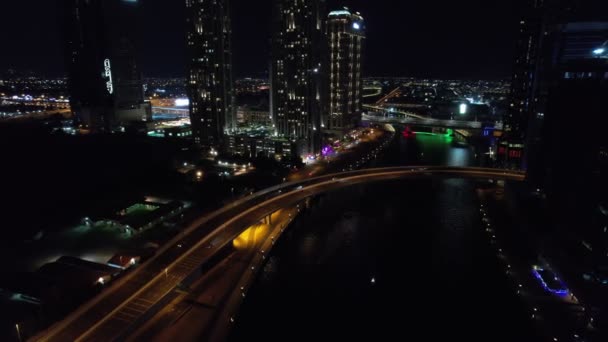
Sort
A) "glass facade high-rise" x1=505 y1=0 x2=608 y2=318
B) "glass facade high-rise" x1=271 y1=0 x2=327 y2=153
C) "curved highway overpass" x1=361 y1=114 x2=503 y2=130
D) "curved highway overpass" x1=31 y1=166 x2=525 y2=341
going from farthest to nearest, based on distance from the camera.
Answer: "curved highway overpass" x1=361 y1=114 x2=503 y2=130 < "glass facade high-rise" x1=271 y1=0 x2=327 y2=153 < "glass facade high-rise" x1=505 y1=0 x2=608 y2=318 < "curved highway overpass" x1=31 y1=166 x2=525 y2=341

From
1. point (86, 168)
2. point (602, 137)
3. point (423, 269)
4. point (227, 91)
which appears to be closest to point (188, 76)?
point (227, 91)

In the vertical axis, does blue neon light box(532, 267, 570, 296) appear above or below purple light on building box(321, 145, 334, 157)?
below

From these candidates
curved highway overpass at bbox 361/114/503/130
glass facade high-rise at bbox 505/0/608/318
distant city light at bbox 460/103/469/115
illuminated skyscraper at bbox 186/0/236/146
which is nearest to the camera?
glass facade high-rise at bbox 505/0/608/318

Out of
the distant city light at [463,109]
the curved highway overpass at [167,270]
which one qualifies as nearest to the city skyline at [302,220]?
the curved highway overpass at [167,270]

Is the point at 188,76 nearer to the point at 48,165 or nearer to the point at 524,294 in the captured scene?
the point at 48,165

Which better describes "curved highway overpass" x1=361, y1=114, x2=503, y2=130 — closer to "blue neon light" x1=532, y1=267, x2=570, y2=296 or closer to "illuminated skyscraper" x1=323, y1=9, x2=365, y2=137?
"illuminated skyscraper" x1=323, y1=9, x2=365, y2=137

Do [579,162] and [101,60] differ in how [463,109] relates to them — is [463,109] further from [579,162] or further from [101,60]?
[101,60]

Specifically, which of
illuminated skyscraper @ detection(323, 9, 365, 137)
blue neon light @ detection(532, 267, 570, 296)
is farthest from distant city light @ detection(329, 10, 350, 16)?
blue neon light @ detection(532, 267, 570, 296)

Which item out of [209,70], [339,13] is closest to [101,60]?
[209,70]

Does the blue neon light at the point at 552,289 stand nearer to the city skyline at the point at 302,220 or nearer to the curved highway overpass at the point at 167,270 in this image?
the city skyline at the point at 302,220
